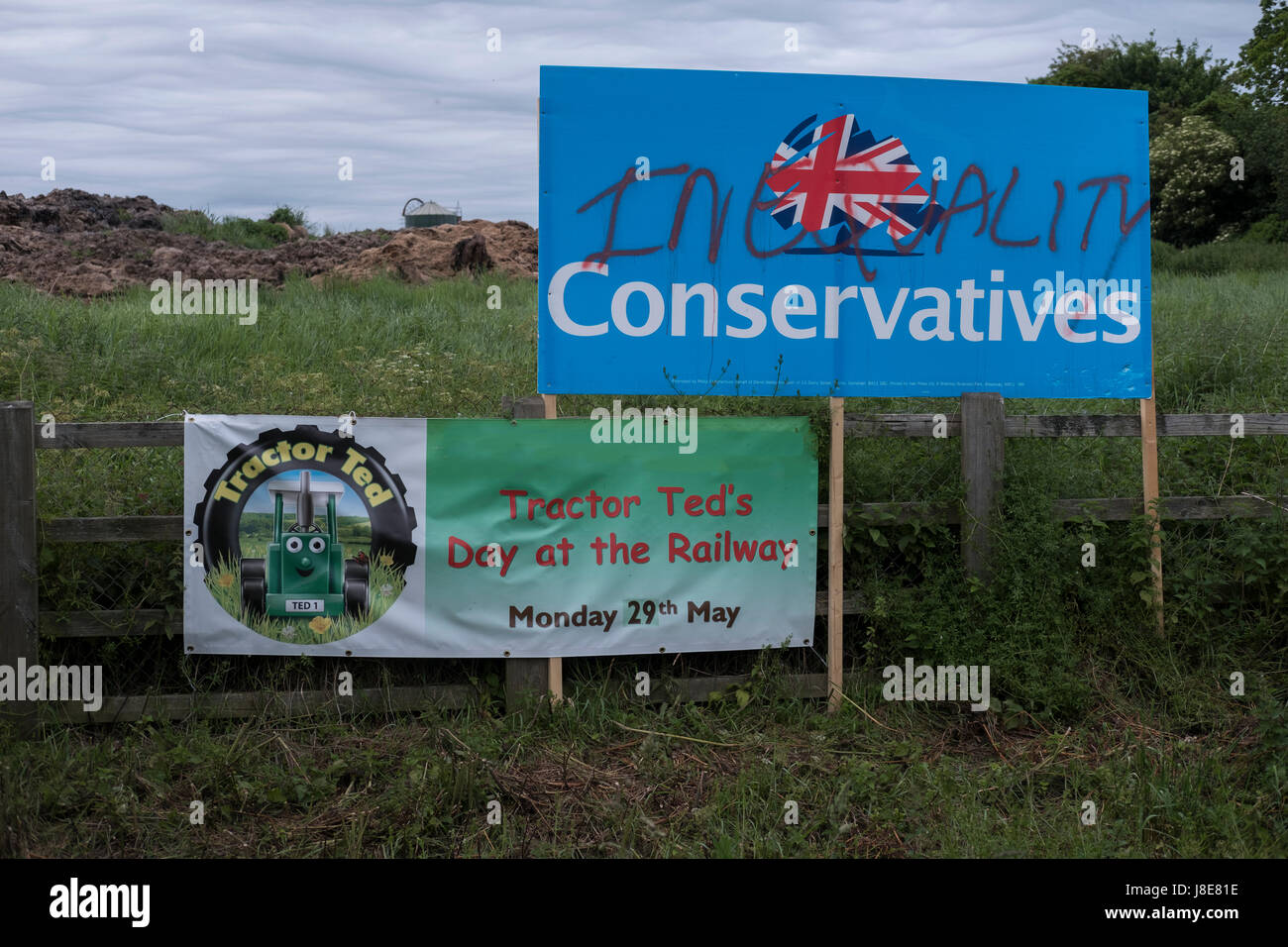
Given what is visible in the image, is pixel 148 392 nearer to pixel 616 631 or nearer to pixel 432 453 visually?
pixel 432 453

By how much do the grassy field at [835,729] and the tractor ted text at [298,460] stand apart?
0.61 metres

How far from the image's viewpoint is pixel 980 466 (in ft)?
18.6

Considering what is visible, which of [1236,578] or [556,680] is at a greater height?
[1236,578]

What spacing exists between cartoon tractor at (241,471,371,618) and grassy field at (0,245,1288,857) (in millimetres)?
359

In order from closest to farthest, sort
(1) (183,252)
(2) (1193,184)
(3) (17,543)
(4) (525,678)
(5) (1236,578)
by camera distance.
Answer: (3) (17,543), (4) (525,678), (5) (1236,578), (1) (183,252), (2) (1193,184)

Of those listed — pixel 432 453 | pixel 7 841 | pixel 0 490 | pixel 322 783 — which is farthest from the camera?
pixel 432 453

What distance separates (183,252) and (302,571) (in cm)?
1209

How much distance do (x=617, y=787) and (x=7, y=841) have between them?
2549 mm

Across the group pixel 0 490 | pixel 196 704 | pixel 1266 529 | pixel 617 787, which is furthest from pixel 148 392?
pixel 1266 529

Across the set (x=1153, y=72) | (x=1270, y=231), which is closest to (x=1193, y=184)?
(x=1270, y=231)

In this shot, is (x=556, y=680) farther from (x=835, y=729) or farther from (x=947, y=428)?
(x=947, y=428)

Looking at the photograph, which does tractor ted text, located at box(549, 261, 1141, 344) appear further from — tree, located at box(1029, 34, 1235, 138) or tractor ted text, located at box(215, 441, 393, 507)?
tree, located at box(1029, 34, 1235, 138)

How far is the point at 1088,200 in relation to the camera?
19.7 ft

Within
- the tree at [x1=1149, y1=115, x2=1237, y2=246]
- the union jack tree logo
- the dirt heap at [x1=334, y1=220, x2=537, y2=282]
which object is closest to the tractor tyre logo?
the union jack tree logo
